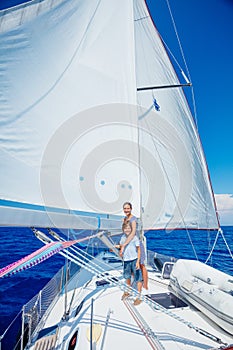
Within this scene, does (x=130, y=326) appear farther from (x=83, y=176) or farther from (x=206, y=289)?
(x=83, y=176)

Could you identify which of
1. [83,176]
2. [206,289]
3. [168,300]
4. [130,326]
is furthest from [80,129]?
[168,300]

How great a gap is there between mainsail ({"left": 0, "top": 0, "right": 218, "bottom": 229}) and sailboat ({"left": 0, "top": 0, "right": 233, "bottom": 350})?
0.05 feet

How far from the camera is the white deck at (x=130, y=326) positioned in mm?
2305

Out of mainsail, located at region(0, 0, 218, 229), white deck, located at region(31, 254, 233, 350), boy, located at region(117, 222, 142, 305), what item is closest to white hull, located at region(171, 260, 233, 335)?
white deck, located at region(31, 254, 233, 350)

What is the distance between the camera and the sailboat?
2.45 metres

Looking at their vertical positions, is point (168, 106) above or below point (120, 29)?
below

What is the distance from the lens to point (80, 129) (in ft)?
10.9

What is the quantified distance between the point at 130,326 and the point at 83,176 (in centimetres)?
207

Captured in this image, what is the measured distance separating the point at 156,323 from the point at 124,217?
61.4 inches

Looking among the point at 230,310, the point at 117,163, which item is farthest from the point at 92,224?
the point at 230,310

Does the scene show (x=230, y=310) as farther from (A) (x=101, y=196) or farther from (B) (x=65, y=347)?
(A) (x=101, y=196)

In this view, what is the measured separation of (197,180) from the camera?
5344 millimetres

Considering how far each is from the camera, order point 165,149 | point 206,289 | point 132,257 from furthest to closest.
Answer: point 165,149 < point 132,257 < point 206,289

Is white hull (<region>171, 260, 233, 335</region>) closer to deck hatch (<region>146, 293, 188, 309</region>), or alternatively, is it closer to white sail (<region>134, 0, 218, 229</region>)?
deck hatch (<region>146, 293, 188, 309</region>)
